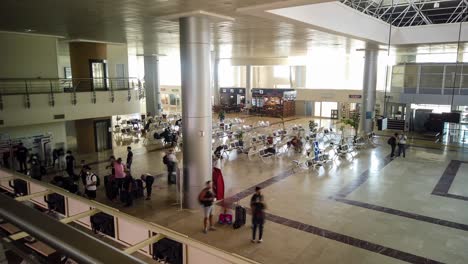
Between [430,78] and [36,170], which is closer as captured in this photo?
[36,170]

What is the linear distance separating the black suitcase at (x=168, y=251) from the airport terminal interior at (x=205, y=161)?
0.06 feet

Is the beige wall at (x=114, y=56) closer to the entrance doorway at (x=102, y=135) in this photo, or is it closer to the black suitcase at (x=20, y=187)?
the entrance doorway at (x=102, y=135)

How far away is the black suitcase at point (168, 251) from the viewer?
3389mm

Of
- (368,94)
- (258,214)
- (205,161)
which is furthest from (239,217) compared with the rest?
(368,94)

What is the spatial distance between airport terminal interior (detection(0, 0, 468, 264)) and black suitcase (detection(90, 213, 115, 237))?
0.02m

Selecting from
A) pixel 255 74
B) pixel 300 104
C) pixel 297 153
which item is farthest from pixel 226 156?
pixel 255 74

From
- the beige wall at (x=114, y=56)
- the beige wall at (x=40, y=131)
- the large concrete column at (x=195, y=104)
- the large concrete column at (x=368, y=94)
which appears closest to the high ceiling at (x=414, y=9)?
the large concrete column at (x=368, y=94)

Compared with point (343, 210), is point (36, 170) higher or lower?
higher

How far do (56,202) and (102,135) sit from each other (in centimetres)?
1729

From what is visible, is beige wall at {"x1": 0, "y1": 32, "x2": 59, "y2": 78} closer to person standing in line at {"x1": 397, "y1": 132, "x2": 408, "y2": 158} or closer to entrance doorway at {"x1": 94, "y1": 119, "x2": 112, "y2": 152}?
entrance doorway at {"x1": 94, "y1": 119, "x2": 112, "y2": 152}

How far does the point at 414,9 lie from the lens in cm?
2359

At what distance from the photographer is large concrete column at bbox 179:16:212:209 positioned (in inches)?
423

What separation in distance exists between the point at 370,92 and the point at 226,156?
38.2 ft

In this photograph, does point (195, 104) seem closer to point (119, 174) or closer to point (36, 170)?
point (119, 174)
